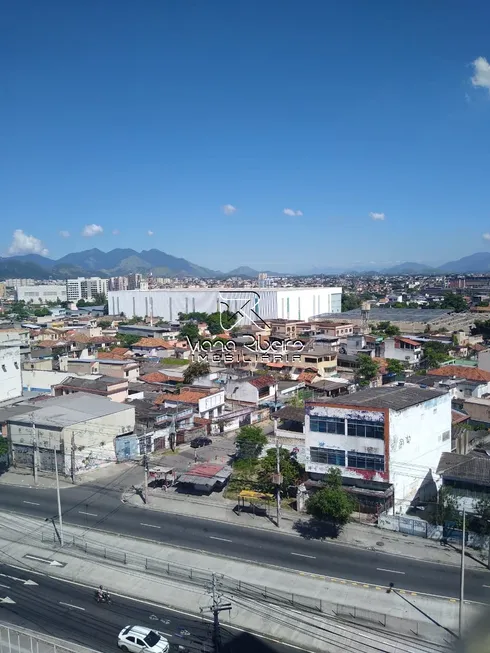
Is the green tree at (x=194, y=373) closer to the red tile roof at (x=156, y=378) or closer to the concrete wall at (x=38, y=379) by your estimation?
the red tile roof at (x=156, y=378)

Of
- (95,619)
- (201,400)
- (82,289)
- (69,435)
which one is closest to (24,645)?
(95,619)

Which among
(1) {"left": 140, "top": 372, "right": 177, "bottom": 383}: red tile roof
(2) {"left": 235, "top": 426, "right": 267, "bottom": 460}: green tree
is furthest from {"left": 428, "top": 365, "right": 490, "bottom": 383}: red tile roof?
(1) {"left": 140, "top": 372, "right": 177, "bottom": 383}: red tile roof

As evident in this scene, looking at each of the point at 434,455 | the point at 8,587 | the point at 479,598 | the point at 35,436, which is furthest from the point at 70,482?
the point at 479,598

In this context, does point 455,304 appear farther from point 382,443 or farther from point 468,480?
point 382,443

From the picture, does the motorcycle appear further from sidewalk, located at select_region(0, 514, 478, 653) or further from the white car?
the white car

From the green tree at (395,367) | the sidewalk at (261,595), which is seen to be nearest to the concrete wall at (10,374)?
the sidewalk at (261,595)

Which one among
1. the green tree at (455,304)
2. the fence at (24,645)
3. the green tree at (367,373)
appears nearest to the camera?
the fence at (24,645)

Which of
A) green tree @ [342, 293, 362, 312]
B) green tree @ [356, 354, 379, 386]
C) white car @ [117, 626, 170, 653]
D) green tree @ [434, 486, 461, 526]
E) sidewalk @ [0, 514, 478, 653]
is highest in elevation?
green tree @ [342, 293, 362, 312]
